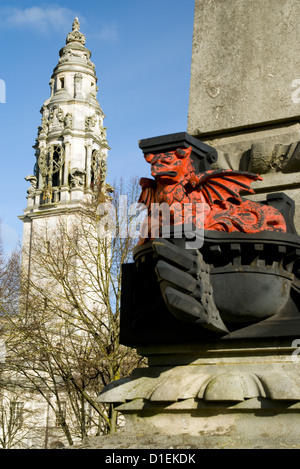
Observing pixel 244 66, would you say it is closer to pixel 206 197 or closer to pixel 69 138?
pixel 206 197

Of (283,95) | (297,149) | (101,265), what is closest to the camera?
(297,149)

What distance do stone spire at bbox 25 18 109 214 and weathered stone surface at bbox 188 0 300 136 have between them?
127 ft

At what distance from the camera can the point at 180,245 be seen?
2.73 m

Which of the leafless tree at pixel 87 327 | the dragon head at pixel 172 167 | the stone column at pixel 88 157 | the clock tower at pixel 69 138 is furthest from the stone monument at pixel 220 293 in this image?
the stone column at pixel 88 157

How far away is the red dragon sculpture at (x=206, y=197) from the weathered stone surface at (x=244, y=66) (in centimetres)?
63

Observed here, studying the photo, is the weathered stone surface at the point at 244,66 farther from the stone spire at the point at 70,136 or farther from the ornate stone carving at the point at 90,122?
the ornate stone carving at the point at 90,122

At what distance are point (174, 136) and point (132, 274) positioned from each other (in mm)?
753

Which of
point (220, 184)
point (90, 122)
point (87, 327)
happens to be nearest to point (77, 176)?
point (90, 122)

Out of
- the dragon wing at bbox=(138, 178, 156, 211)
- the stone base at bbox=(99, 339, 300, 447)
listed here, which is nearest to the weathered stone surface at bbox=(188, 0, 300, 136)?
the dragon wing at bbox=(138, 178, 156, 211)

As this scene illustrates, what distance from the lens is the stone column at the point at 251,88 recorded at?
10.9 feet

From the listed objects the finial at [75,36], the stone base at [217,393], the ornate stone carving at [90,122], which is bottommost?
the stone base at [217,393]
